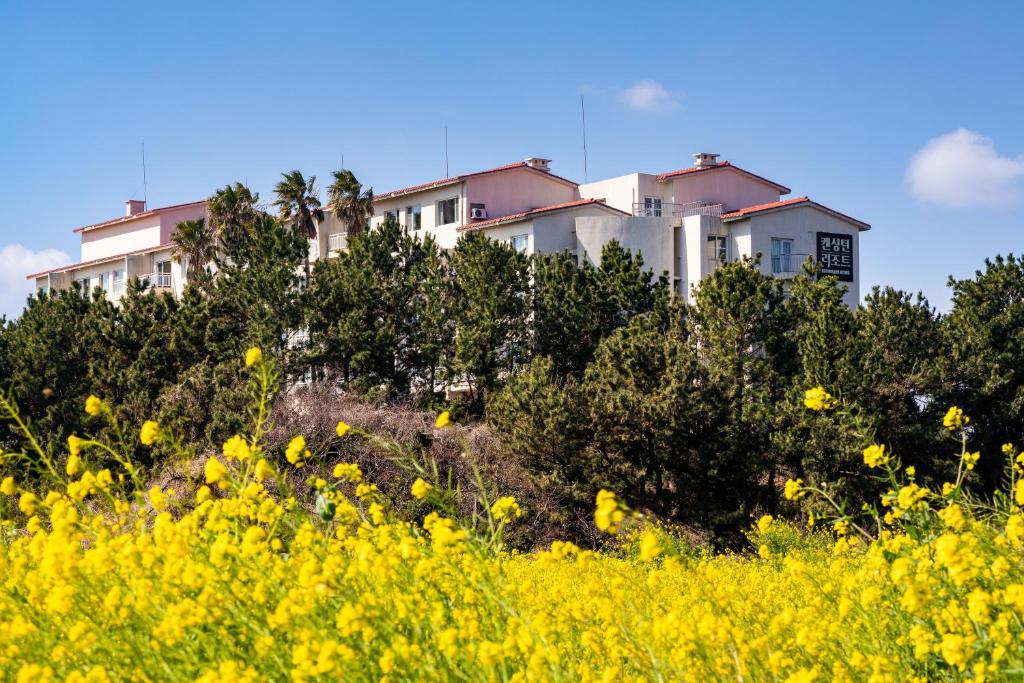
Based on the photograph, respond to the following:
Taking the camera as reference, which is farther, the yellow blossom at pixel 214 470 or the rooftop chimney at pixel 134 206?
the rooftop chimney at pixel 134 206

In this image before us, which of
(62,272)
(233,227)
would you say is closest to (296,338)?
(233,227)

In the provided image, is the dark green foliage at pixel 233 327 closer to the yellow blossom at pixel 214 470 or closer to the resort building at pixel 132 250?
the resort building at pixel 132 250

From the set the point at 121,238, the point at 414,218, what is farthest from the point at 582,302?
the point at 121,238

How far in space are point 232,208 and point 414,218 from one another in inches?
286

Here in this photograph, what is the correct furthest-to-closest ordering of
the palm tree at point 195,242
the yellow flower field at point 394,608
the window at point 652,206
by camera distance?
the window at point 652,206 → the palm tree at point 195,242 → the yellow flower field at point 394,608

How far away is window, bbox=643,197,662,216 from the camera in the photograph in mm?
48281

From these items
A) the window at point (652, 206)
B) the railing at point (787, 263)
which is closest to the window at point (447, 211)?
the window at point (652, 206)

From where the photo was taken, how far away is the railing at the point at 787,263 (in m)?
46.0

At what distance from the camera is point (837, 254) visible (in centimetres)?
4772

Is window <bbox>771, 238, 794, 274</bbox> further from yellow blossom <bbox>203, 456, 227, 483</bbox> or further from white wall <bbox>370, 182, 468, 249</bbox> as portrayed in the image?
yellow blossom <bbox>203, 456, 227, 483</bbox>

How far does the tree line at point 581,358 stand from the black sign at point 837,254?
951 centimetres

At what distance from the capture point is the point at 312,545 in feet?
16.6

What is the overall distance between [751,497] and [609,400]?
4.91m

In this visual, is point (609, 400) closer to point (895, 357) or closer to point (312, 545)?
point (895, 357)
